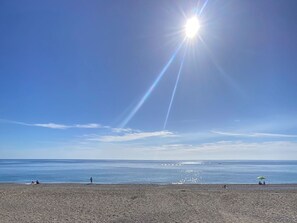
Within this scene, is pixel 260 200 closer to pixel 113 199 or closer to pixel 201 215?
pixel 201 215

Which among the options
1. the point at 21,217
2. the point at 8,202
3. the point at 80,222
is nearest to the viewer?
the point at 80,222

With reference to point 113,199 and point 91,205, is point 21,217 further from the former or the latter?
point 113,199

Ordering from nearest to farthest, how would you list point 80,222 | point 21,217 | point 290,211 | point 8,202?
point 80,222 → point 21,217 → point 290,211 → point 8,202

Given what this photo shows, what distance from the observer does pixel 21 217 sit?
17.8 m

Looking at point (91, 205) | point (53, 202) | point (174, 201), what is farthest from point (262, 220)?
point (53, 202)

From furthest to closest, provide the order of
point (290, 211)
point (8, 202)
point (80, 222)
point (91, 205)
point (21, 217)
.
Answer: point (8, 202)
point (91, 205)
point (290, 211)
point (21, 217)
point (80, 222)

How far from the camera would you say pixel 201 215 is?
60.3ft

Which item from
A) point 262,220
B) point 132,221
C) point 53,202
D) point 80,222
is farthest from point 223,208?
point 53,202

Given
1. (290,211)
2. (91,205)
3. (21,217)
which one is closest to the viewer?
(21,217)

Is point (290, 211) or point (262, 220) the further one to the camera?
point (290, 211)

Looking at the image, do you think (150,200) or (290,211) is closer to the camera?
(290,211)

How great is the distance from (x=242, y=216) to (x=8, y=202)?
15.6 metres

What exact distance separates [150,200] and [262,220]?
373 inches

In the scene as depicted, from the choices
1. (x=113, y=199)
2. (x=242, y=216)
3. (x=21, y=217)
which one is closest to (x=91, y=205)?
(x=113, y=199)
